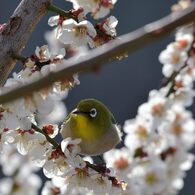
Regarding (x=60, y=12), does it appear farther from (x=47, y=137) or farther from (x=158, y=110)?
(x=158, y=110)

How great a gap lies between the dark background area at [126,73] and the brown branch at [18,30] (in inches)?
179

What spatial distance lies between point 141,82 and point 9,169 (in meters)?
5.56

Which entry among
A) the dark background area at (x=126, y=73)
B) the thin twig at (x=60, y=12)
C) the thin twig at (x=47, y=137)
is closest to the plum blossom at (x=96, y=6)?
the thin twig at (x=60, y=12)

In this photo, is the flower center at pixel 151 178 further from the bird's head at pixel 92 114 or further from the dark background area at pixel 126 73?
the dark background area at pixel 126 73

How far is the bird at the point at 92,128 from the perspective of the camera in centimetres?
213

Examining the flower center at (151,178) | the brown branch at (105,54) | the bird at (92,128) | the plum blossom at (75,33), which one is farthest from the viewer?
the bird at (92,128)

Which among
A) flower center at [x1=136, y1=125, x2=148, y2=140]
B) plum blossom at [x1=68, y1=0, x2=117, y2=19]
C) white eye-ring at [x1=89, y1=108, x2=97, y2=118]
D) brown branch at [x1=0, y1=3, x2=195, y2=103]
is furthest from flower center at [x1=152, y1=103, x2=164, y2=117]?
white eye-ring at [x1=89, y1=108, x2=97, y2=118]

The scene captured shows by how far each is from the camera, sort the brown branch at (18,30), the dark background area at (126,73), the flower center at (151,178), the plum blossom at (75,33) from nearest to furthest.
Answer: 1. the flower center at (151,178)
2. the brown branch at (18,30)
3. the plum blossom at (75,33)
4. the dark background area at (126,73)

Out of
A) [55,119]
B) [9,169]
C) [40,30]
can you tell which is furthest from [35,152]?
[40,30]

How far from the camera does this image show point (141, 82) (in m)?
6.74

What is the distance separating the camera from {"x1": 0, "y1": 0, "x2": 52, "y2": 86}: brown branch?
1537 millimetres

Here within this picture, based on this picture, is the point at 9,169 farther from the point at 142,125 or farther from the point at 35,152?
the point at 35,152

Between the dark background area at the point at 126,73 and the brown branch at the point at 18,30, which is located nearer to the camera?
the brown branch at the point at 18,30

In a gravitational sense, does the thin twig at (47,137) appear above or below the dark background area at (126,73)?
above
